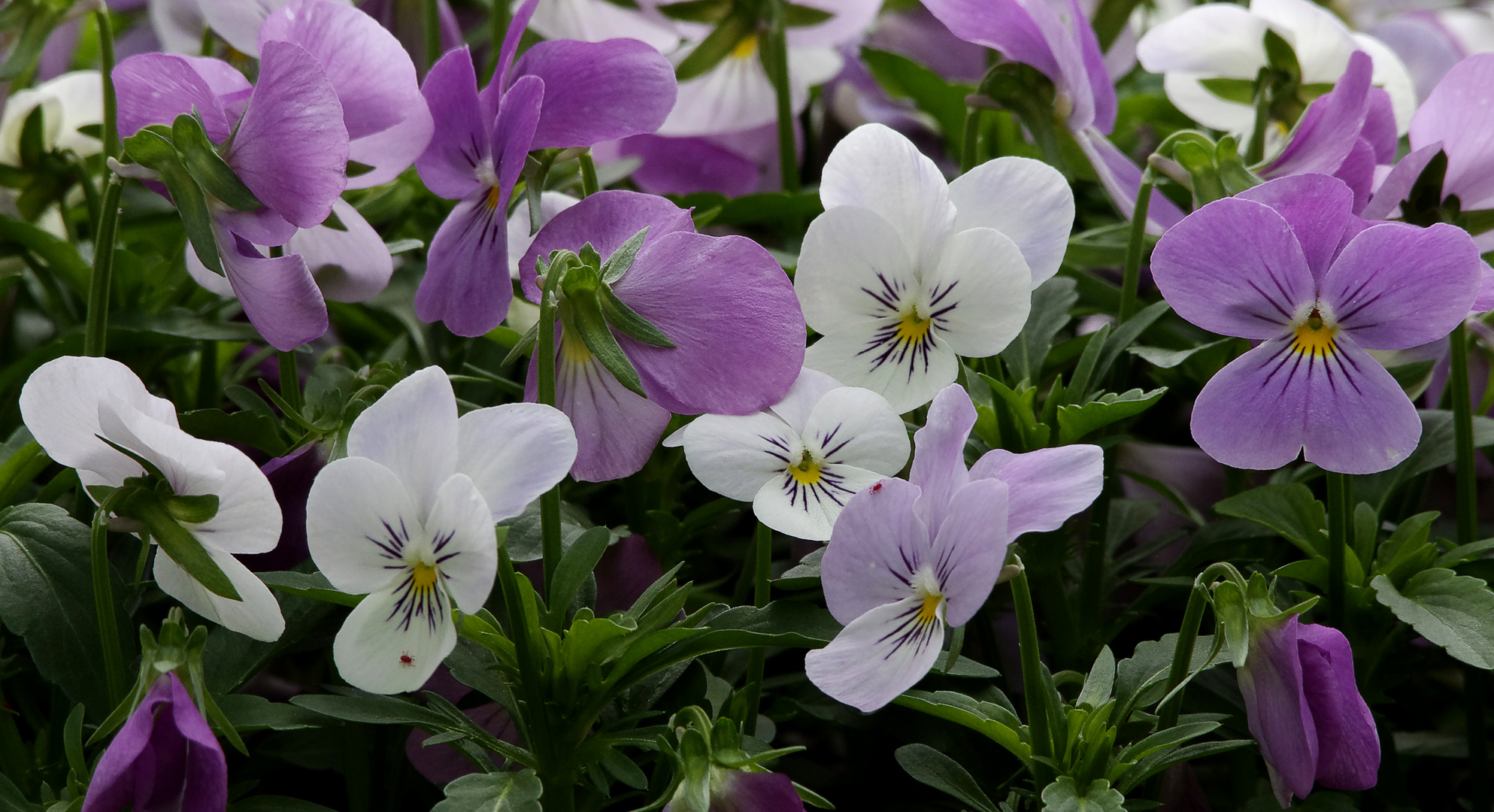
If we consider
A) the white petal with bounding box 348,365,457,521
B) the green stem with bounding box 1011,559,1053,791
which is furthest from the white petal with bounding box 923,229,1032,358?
the white petal with bounding box 348,365,457,521

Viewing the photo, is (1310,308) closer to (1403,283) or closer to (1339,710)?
(1403,283)

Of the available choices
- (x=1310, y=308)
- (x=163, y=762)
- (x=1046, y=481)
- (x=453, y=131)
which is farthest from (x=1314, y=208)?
(x=163, y=762)

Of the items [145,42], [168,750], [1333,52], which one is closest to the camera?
[168,750]

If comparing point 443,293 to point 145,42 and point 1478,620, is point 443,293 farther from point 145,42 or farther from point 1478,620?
point 145,42

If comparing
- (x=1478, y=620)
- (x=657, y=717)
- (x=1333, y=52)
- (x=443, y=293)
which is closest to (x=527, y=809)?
(x=657, y=717)

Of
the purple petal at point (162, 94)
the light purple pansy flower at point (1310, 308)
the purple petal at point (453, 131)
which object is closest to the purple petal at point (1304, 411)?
the light purple pansy flower at point (1310, 308)

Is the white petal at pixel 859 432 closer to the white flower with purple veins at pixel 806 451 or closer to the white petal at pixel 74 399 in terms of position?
the white flower with purple veins at pixel 806 451

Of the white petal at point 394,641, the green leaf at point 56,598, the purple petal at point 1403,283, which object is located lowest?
the green leaf at point 56,598

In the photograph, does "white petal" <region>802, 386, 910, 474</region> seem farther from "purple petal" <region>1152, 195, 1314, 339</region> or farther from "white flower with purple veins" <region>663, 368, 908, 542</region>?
"purple petal" <region>1152, 195, 1314, 339</region>
